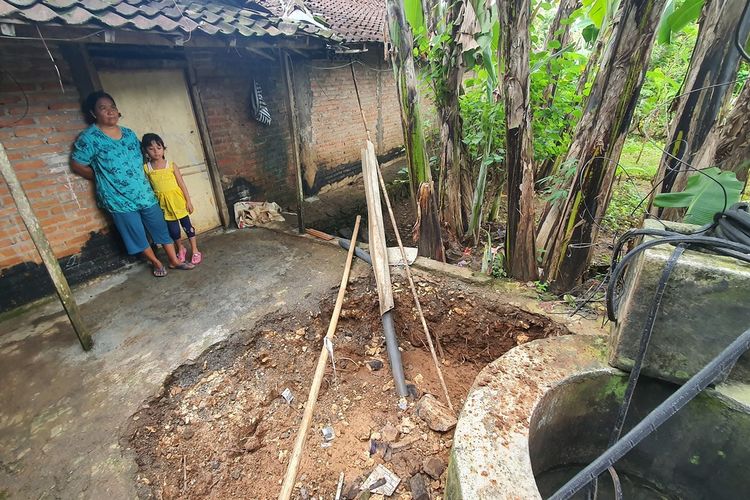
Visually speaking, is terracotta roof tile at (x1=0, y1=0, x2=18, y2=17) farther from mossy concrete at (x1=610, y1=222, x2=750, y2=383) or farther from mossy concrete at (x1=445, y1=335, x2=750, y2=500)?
mossy concrete at (x1=610, y1=222, x2=750, y2=383)

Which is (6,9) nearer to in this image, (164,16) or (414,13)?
(164,16)

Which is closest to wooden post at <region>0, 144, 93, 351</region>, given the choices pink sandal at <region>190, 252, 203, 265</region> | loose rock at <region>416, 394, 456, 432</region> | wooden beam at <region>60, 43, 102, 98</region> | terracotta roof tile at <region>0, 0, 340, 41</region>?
terracotta roof tile at <region>0, 0, 340, 41</region>

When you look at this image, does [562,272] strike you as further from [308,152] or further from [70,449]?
[308,152]

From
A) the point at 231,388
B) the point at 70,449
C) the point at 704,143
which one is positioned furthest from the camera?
the point at 231,388

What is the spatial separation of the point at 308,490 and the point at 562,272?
2.75 metres

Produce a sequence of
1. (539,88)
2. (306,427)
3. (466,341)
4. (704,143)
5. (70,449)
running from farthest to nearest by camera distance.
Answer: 1. (539,88)
2. (466,341)
3. (704,143)
4. (70,449)
5. (306,427)

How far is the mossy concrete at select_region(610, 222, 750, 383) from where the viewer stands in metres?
1.55

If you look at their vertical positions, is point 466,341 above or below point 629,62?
below

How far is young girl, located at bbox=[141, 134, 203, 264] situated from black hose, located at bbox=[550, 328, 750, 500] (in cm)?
421

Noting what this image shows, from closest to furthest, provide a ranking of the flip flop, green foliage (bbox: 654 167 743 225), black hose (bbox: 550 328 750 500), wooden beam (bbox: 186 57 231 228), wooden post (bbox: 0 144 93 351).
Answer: black hose (bbox: 550 328 750 500) → green foliage (bbox: 654 167 743 225) → wooden post (bbox: 0 144 93 351) → the flip flop → wooden beam (bbox: 186 57 231 228)

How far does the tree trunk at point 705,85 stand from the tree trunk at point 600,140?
1.03 ft

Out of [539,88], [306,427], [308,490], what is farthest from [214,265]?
[539,88]

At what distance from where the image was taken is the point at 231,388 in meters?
2.75

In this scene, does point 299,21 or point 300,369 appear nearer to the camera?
point 300,369
